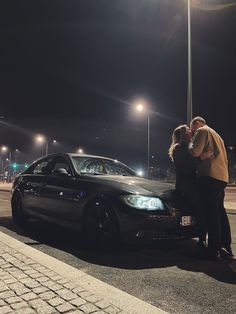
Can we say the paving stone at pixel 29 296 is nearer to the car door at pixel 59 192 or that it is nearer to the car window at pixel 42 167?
the car door at pixel 59 192

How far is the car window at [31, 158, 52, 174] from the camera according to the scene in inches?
271

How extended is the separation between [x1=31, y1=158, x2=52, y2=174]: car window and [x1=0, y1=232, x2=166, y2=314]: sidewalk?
259 centimetres

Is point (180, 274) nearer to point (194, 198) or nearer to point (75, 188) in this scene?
point (194, 198)

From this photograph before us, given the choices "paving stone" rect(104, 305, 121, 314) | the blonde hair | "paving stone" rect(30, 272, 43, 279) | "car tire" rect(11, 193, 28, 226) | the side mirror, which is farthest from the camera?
"car tire" rect(11, 193, 28, 226)

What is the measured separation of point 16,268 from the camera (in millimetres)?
4160

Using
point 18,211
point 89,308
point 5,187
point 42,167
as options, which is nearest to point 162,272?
point 89,308

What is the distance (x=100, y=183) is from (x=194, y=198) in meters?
1.32

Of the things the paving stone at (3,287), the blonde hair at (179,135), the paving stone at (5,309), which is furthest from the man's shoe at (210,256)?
the paving stone at (5,309)

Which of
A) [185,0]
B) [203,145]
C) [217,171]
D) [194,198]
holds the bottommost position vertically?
[194,198]

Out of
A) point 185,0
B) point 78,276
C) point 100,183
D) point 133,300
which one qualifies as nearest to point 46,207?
point 100,183

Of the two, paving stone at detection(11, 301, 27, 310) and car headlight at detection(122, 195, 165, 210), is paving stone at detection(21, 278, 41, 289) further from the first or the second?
car headlight at detection(122, 195, 165, 210)

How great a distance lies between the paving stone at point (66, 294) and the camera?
327cm

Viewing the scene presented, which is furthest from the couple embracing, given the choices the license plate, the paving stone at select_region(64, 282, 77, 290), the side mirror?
the paving stone at select_region(64, 282, 77, 290)

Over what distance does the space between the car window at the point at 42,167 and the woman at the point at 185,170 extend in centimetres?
246
